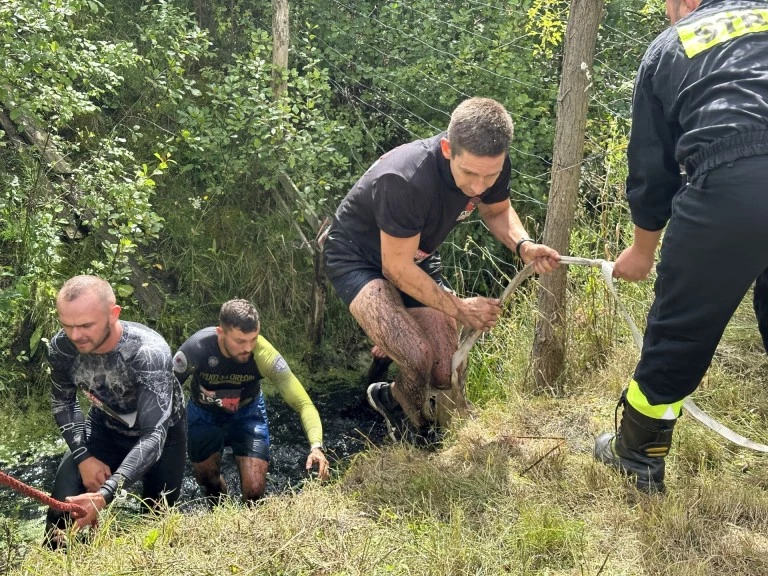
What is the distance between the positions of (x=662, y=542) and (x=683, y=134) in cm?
147

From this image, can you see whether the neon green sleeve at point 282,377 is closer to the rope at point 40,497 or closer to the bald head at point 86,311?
the bald head at point 86,311

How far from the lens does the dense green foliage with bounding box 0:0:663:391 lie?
558 cm

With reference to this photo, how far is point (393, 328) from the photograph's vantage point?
4188mm

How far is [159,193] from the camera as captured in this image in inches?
269

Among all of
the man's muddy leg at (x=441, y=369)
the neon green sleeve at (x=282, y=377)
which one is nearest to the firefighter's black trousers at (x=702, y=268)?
the man's muddy leg at (x=441, y=369)

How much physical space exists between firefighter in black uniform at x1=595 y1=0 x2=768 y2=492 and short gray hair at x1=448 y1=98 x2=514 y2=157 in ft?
2.38

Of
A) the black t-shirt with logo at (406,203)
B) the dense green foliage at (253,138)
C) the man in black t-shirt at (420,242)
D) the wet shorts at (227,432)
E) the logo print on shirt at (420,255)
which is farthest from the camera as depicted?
the dense green foliage at (253,138)

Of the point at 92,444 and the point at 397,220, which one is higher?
the point at 397,220

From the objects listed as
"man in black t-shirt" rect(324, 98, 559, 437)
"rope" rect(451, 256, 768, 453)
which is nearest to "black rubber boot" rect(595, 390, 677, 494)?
"rope" rect(451, 256, 768, 453)

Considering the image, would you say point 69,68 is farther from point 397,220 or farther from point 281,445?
point 281,445

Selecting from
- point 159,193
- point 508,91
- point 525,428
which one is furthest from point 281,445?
point 508,91

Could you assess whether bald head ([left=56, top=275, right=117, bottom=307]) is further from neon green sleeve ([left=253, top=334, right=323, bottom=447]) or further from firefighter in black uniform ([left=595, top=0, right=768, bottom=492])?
firefighter in black uniform ([left=595, top=0, right=768, bottom=492])

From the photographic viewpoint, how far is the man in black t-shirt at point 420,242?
149 inches

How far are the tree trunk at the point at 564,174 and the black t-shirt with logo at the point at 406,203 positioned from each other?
1.18 feet
